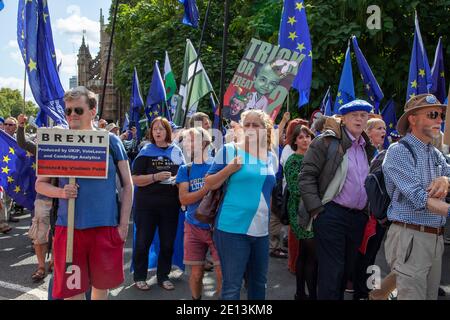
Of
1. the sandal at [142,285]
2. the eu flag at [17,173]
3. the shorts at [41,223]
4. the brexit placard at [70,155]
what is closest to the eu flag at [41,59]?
the shorts at [41,223]

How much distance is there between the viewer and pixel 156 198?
558 cm

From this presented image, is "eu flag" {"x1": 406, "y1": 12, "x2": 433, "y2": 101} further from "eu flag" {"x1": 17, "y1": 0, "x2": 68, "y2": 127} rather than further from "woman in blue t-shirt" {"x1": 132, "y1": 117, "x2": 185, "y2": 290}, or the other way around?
"eu flag" {"x1": 17, "y1": 0, "x2": 68, "y2": 127}

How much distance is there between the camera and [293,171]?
5094 millimetres

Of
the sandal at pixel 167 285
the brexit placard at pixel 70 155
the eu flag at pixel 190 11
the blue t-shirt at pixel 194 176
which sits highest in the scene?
the eu flag at pixel 190 11

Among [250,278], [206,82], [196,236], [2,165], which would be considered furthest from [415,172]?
[206,82]

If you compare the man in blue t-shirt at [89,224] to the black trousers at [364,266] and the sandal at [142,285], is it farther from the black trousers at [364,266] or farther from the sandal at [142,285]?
the black trousers at [364,266]

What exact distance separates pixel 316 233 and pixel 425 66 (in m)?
4.99

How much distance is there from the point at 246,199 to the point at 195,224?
1121 mm

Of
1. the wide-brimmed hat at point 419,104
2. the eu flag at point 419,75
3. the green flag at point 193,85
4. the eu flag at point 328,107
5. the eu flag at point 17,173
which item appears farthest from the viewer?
the green flag at point 193,85

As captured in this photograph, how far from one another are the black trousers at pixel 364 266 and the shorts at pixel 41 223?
339 centimetres

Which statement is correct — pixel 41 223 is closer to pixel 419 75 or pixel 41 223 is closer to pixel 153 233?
pixel 153 233

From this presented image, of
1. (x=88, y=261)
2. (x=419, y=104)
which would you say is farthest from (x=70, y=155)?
(x=419, y=104)

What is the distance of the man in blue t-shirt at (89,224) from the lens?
3.58m

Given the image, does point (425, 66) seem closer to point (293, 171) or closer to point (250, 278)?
point (293, 171)
